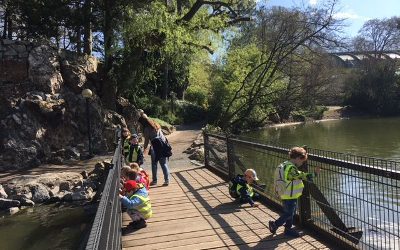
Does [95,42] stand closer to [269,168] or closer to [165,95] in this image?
[165,95]

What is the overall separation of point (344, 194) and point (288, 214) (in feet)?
2.74

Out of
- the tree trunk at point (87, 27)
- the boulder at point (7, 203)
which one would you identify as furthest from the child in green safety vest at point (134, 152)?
the tree trunk at point (87, 27)

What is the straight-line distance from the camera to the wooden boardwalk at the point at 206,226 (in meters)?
6.20

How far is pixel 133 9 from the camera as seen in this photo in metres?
21.7

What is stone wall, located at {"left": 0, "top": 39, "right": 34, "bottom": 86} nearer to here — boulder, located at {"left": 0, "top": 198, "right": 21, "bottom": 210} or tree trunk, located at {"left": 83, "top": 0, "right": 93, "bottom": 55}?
tree trunk, located at {"left": 83, "top": 0, "right": 93, "bottom": 55}

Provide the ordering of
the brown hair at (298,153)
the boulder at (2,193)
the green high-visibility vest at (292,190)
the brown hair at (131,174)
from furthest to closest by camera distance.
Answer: the boulder at (2,193) → the brown hair at (131,174) → the green high-visibility vest at (292,190) → the brown hair at (298,153)

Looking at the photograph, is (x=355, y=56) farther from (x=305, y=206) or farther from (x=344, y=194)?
(x=344, y=194)

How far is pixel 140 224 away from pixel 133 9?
16307mm

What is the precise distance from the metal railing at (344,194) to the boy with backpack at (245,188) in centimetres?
25

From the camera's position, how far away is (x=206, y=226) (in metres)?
7.11

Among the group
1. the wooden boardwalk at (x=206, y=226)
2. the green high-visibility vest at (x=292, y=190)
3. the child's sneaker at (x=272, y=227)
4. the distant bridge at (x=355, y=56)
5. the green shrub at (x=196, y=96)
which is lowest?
the wooden boardwalk at (x=206, y=226)

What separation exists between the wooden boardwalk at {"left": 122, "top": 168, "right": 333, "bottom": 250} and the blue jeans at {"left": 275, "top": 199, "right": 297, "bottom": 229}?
19 centimetres

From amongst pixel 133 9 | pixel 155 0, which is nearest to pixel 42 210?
pixel 133 9

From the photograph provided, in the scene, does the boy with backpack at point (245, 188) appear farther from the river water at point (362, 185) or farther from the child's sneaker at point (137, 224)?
the child's sneaker at point (137, 224)
